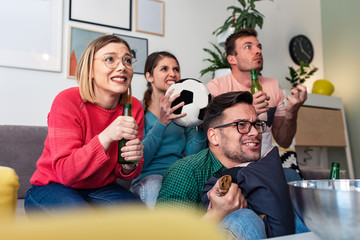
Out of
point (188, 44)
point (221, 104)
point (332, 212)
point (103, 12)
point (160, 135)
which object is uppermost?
point (103, 12)

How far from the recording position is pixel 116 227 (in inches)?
5.7

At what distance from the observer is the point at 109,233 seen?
0.46ft

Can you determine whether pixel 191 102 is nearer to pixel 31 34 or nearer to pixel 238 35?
pixel 238 35

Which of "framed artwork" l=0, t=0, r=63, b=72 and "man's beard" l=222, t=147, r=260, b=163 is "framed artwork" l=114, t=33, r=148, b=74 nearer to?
"framed artwork" l=0, t=0, r=63, b=72

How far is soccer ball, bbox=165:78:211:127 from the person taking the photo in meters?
1.72

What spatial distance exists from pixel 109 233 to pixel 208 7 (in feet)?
12.5

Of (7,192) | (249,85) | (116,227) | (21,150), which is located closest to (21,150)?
(21,150)

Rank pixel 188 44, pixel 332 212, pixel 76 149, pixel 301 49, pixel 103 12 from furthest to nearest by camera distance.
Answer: pixel 301 49 → pixel 188 44 → pixel 103 12 → pixel 76 149 → pixel 332 212

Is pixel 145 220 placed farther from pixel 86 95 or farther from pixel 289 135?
pixel 289 135

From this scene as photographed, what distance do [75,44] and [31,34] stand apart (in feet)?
1.14

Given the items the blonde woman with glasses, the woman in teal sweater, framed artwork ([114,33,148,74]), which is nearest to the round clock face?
framed artwork ([114,33,148,74])

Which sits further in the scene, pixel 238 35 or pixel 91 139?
pixel 238 35

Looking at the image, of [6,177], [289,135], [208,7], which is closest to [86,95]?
[6,177]

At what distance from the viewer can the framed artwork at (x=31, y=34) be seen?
8.50 feet
